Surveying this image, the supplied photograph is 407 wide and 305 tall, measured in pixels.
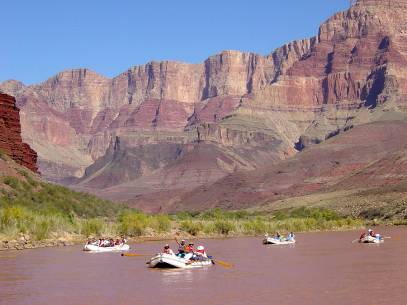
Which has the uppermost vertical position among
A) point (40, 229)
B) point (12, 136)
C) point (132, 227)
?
point (12, 136)

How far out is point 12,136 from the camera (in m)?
124

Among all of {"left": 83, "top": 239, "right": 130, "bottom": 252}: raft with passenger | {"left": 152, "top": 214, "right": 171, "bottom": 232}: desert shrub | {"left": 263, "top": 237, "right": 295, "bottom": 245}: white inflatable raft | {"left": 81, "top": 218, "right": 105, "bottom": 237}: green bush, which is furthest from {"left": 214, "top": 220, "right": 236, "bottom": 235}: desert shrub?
{"left": 83, "top": 239, "right": 130, "bottom": 252}: raft with passenger

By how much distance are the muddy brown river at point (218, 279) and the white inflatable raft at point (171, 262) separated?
1.01m

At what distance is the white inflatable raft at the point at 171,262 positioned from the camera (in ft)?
187

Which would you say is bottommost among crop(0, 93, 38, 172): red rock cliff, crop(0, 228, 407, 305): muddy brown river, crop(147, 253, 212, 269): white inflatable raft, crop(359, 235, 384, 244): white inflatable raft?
crop(0, 228, 407, 305): muddy brown river

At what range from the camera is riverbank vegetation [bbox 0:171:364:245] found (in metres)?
85.4

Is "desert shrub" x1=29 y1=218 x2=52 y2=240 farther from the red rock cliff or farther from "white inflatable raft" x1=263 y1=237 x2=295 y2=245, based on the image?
the red rock cliff

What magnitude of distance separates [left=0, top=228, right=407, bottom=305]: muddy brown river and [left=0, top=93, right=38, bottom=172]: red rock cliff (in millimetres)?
49799

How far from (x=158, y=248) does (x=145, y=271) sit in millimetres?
27046

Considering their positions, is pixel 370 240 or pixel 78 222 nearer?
pixel 370 240

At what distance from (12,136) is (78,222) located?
3056 cm

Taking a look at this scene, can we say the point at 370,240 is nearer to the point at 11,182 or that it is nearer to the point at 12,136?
the point at 11,182

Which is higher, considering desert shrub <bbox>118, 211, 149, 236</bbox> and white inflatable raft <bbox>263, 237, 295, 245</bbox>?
desert shrub <bbox>118, 211, 149, 236</bbox>

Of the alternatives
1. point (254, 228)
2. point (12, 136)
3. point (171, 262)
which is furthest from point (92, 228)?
point (171, 262)
